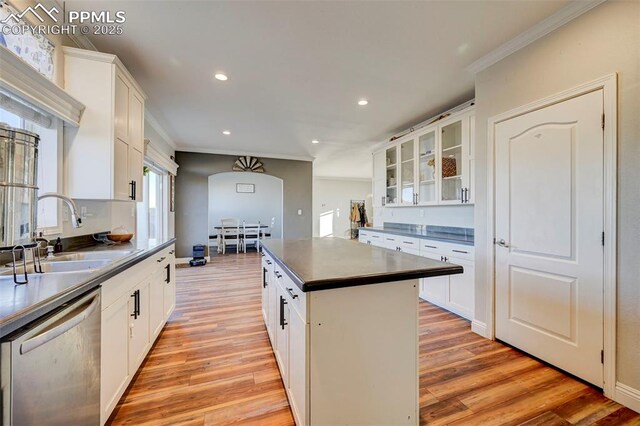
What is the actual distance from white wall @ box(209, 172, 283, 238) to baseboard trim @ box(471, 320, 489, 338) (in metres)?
6.68

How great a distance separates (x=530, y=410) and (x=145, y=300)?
261 cm

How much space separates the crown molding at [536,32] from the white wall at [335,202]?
7879 millimetres

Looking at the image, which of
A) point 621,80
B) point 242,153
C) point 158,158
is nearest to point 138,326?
point 158,158

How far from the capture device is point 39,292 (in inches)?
39.0

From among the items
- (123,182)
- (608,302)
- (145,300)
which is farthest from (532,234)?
(123,182)

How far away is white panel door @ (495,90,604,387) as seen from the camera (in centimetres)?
170

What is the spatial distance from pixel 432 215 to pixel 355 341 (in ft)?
10.5

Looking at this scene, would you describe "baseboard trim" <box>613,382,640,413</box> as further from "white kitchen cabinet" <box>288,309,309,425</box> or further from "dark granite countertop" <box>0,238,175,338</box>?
"dark granite countertop" <box>0,238,175,338</box>

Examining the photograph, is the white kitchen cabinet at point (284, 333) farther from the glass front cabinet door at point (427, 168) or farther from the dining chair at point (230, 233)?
the dining chair at point (230, 233)

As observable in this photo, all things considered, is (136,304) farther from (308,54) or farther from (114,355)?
(308,54)

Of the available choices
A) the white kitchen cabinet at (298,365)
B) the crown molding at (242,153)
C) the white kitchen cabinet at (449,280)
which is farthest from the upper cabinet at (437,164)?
the crown molding at (242,153)

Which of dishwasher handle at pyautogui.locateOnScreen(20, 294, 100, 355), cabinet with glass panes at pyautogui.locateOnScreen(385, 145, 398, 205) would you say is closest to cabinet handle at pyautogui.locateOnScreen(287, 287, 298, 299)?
dishwasher handle at pyautogui.locateOnScreen(20, 294, 100, 355)

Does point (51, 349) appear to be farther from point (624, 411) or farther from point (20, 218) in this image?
point (624, 411)

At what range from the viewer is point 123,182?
86.4 inches
